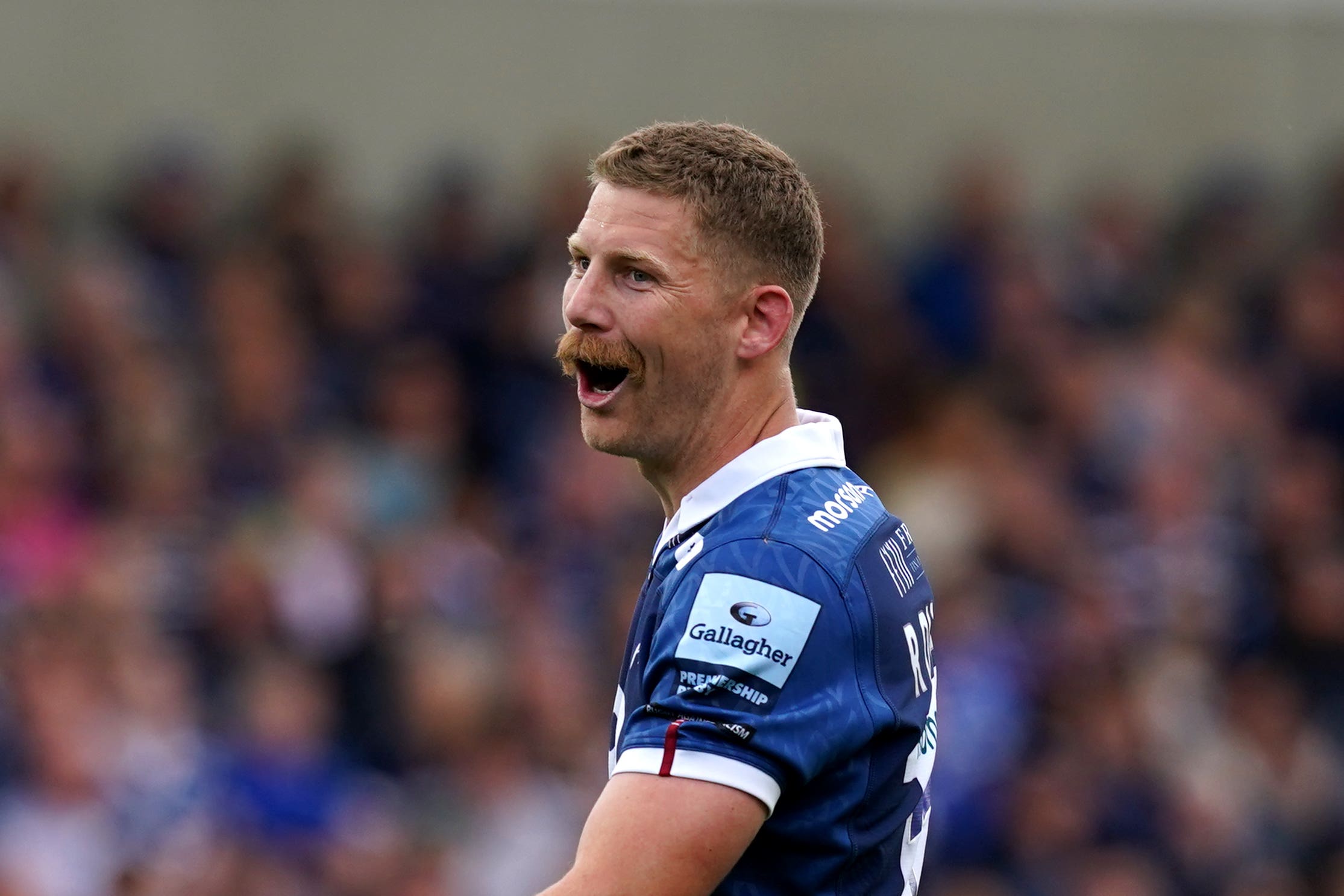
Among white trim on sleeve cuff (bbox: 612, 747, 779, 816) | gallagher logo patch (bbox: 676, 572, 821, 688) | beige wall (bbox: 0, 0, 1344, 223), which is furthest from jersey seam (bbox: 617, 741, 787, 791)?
beige wall (bbox: 0, 0, 1344, 223)

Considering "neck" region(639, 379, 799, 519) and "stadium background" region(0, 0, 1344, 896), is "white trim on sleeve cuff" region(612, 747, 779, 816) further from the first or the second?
"stadium background" region(0, 0, 1344, 896)

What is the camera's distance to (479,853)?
7.75m

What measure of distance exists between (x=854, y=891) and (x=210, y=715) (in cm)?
519

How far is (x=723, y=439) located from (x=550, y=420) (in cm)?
628

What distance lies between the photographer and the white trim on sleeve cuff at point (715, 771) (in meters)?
2.71

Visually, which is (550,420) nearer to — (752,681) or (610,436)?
(610,436)

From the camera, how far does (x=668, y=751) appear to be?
8.94 feet

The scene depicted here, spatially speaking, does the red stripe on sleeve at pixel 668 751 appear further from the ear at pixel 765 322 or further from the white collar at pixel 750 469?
the ear at pixel 765 322

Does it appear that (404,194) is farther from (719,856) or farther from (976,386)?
(719,856)

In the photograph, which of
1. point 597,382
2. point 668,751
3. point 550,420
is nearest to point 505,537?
point 550,420

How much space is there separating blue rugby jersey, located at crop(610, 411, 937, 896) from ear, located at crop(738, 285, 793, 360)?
16 centimetres

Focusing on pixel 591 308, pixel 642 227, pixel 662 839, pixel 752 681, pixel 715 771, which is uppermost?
pixel 642 227

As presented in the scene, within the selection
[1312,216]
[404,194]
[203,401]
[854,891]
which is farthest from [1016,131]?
[854,891]

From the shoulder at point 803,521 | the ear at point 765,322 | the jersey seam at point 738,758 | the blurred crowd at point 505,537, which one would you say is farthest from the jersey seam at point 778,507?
the blurred crowd at point 505,537
